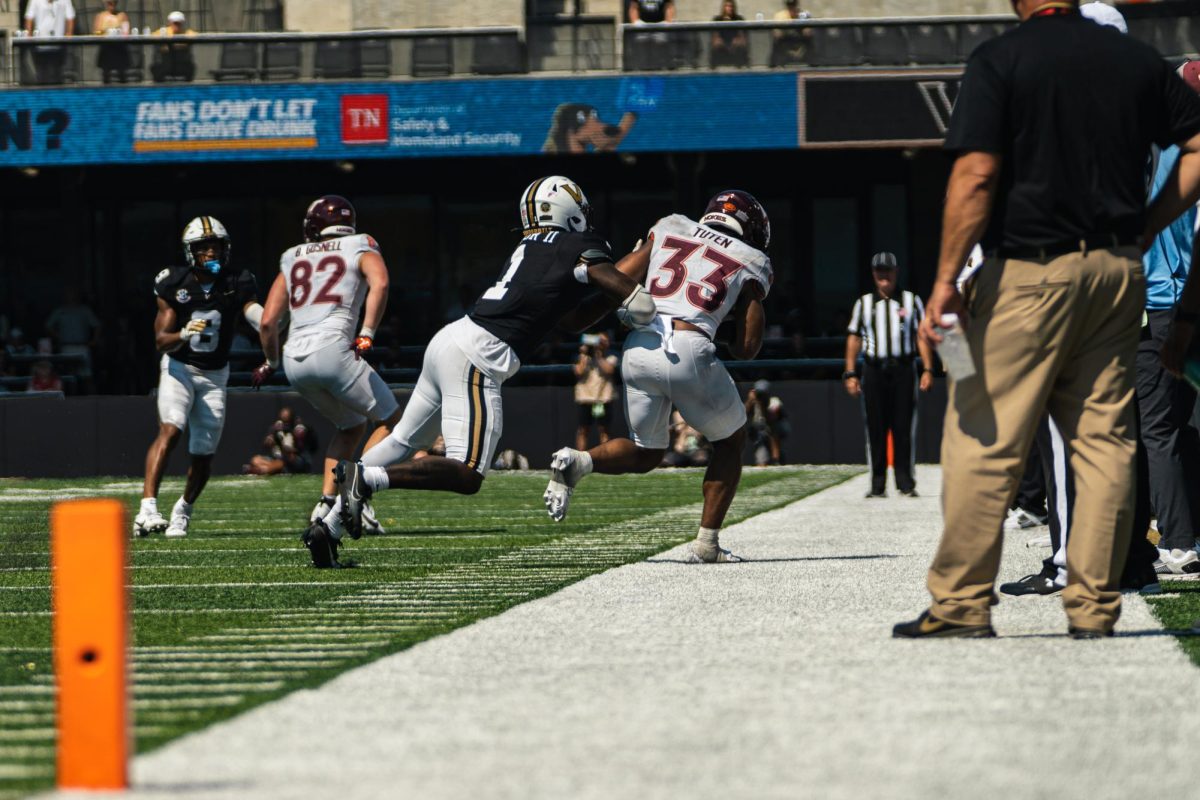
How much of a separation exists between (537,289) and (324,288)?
2089 mm

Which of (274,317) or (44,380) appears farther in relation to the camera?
(44,380)

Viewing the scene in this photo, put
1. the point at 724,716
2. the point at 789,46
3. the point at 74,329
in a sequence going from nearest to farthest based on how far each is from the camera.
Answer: the point at 724,716 → the point at 789,46 → the point at 74,329

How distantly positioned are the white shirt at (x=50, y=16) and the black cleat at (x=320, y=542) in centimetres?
1994

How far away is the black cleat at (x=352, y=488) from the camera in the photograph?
28.0 ft

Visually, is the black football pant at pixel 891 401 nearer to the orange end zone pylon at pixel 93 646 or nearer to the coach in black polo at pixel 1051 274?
the coach in black polo at pixel 1051 274

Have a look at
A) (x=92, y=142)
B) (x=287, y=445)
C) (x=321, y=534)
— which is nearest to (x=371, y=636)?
(x=321, y=534)

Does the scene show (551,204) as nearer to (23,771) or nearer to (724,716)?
(724,716)

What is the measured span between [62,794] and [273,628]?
9.95 feet

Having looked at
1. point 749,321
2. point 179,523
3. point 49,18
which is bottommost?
point 179,523

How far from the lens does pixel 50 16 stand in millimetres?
27391

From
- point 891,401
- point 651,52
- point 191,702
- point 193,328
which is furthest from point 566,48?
point 191,702

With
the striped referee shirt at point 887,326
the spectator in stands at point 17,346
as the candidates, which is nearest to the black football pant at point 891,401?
the striped referee shirt at point 887,326

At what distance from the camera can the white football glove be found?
12.2m

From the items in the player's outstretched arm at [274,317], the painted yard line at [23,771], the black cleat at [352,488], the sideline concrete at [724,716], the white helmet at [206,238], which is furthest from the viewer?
the white helmet at [206,238]
